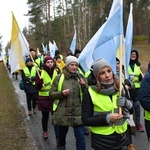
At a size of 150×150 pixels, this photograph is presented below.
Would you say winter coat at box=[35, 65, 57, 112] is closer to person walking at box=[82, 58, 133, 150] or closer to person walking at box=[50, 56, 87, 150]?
person walking at box=[50, 56, 87, 150]

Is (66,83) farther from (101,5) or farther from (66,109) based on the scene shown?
(101,5)

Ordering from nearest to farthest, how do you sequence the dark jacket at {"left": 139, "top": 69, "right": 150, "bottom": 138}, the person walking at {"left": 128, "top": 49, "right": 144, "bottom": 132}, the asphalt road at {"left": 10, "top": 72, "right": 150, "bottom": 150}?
the dark jacket at {"left": 139, "top": 69, "right": 150, "bottom": 138}, the asphalt road at {"left": 10, "top": 72, "right": 150, "bottom": 150}, the person walking at {"left": 128, "top": 49, "right": 144, "bottom": 132}

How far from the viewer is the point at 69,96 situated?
16.0ft

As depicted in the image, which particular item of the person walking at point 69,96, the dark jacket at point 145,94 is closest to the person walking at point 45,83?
the person walking at point 69,96

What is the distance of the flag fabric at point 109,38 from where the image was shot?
166 inches

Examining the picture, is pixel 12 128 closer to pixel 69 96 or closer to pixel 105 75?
pixel 69 96

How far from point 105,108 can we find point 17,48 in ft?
16.4

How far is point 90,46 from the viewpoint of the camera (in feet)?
15.7

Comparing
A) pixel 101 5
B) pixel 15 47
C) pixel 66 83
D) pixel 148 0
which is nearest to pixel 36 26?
pixel 101 5

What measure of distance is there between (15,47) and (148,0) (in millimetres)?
30110

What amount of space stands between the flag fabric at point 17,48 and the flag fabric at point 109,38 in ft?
10.7

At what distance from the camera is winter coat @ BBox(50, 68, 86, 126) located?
487 centimetres

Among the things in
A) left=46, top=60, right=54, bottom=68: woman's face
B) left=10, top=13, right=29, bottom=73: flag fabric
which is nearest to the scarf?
left=46, top=60, right=54, bottom=68: woman's face

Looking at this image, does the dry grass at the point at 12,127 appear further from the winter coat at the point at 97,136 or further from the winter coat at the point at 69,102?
the winter coat at the point at 97,136
